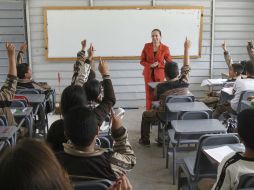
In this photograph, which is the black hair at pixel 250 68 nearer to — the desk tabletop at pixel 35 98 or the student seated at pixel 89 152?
the desk tabletop at pixel 35 98

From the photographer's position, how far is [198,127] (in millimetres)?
3400

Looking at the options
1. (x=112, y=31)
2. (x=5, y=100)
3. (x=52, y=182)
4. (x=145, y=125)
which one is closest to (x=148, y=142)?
(x=145, y=125)

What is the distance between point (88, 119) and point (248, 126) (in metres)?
0.96

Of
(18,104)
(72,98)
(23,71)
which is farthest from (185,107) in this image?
(23,71)

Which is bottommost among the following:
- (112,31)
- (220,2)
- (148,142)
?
(148,142)

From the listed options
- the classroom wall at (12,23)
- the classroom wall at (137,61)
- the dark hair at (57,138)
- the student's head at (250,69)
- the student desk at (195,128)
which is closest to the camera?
the dark hair at (57,138)

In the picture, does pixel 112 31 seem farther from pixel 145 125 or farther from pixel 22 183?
pixel 22 183

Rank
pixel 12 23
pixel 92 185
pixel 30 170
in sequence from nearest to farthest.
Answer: pixel 30 170, pixel 92 185, pixel 12 23

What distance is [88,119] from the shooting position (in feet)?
6.80

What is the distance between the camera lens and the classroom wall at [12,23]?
704 centimetres

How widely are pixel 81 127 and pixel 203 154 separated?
112 centimetres

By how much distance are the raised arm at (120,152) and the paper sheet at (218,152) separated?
0.68 meters

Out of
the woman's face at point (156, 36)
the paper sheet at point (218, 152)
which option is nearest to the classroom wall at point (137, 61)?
the woman's face at point (156, 36)

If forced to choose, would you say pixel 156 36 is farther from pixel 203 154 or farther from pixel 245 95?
pixel 203 154
